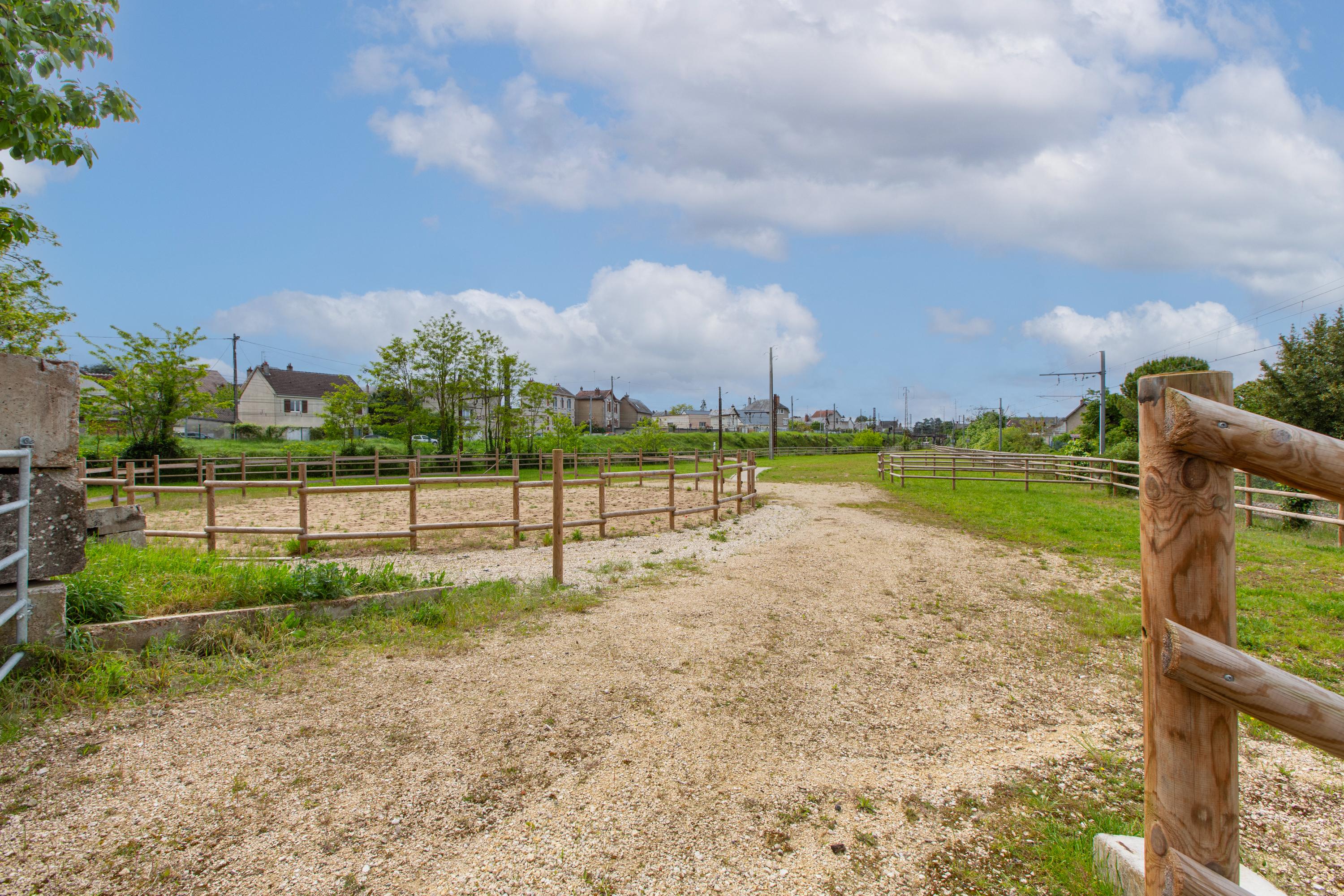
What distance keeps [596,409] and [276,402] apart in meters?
41.7

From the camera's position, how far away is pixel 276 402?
2115 inches

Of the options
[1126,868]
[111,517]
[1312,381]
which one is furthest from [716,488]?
[1312,381]

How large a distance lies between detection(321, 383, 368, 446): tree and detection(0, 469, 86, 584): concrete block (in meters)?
32.5

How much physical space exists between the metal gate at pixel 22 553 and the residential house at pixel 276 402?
2124 inches

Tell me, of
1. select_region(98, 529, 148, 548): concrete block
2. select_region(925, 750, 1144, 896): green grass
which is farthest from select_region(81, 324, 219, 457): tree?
select_region(925, 750, 1144, 896): green grass

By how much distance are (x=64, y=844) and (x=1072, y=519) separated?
14562 millimetres

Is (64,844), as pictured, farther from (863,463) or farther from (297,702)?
(863,463)

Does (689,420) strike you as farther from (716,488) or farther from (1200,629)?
(1200,629)

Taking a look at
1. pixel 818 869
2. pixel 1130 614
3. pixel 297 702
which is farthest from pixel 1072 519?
pixel 297 702

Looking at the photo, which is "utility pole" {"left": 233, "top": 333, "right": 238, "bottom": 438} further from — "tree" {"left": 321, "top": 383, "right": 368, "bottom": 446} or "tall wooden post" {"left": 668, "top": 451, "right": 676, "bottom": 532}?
A: "tall wooden post" {"left": 668, "top": 451, "right": 676, "bottom": 532}

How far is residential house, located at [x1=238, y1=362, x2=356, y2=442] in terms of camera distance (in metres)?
53.4

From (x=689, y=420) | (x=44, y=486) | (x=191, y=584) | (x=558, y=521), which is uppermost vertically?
(x=689, y=420)

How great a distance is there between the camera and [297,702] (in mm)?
3885

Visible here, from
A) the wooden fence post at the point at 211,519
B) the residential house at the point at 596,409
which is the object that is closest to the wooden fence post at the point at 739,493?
the wooden fence post at the point at 211,519
